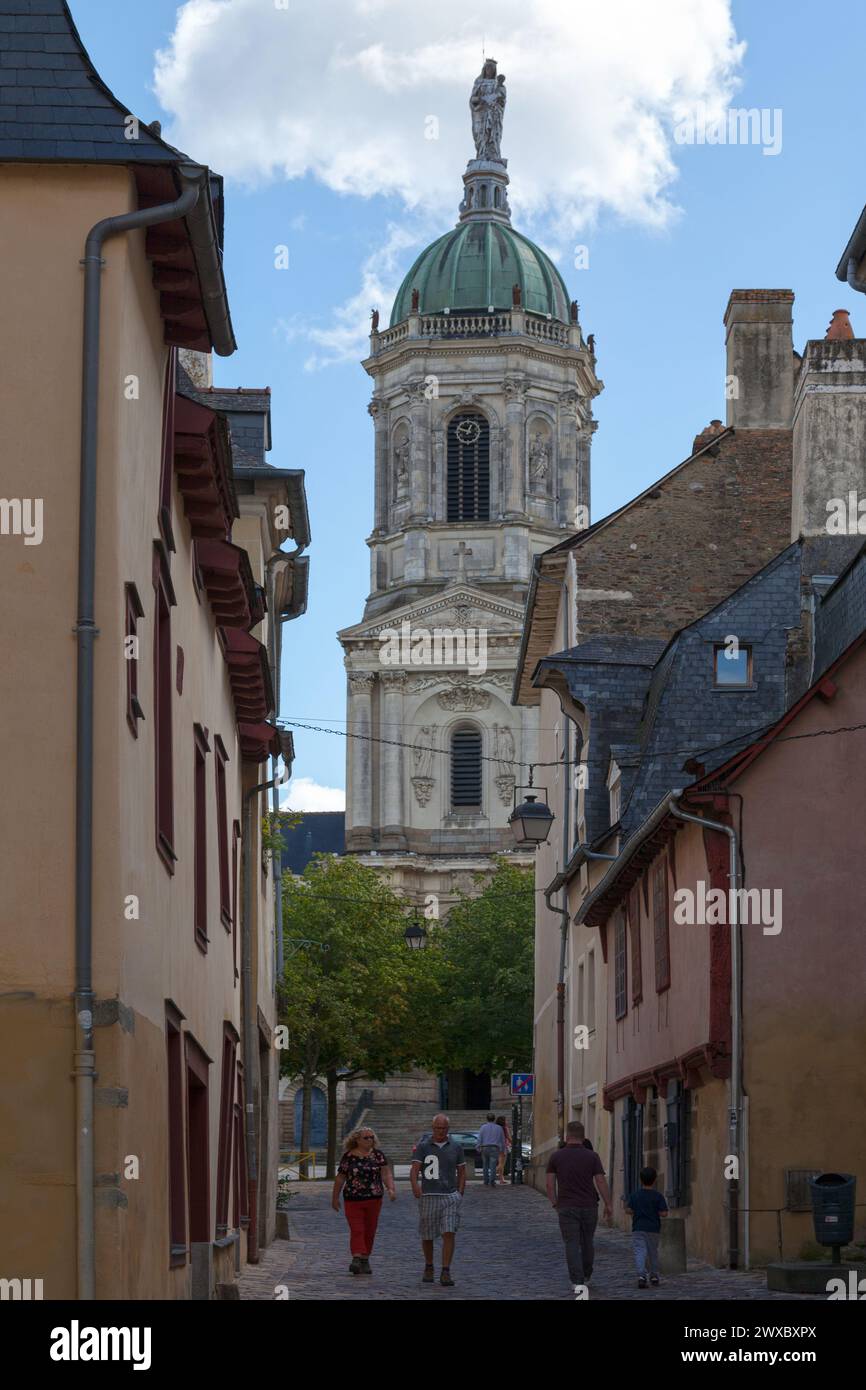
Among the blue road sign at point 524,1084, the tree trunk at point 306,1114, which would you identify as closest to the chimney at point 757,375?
the blue road sign at point 524,1084

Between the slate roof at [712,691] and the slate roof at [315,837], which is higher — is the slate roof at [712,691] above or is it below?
below

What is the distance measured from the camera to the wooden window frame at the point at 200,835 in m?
16.7

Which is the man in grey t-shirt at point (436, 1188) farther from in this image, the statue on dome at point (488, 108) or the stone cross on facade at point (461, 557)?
the statue on dome at point (488, 108)

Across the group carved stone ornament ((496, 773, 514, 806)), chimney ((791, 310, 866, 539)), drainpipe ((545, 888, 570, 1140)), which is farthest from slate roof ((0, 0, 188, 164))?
carved stone ornament ((496, 773, 514, 806))

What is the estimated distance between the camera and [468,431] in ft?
357

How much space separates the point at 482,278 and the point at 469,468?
856cm

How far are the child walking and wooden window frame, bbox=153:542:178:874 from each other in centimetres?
643

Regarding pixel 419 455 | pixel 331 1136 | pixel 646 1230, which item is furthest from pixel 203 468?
pixel 419 455

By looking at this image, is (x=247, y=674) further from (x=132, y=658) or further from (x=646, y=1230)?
(x=132, y=658)

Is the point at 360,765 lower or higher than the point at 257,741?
higher

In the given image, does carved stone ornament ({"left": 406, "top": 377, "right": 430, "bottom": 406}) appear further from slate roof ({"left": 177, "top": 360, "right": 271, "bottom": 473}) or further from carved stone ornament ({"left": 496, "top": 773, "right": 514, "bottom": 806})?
slate roof ({"left": 177, "top": 360, "right": 271, "bottom": 473})

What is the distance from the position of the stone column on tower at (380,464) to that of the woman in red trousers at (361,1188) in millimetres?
89758

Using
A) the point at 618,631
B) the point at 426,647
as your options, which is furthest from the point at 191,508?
the point at 426,647
